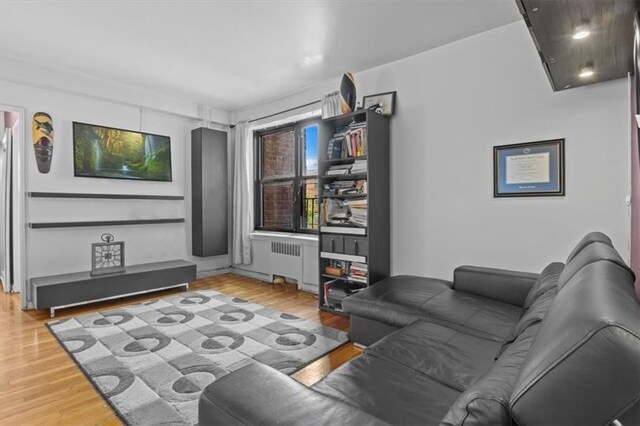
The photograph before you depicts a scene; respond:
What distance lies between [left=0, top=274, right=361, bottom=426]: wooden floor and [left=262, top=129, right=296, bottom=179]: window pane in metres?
2.02

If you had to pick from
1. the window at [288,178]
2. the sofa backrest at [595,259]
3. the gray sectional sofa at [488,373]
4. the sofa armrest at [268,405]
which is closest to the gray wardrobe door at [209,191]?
the window at [288,178]

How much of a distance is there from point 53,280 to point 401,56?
437 centimetres

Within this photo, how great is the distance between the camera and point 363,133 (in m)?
3.45

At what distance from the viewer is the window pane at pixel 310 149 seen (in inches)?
187

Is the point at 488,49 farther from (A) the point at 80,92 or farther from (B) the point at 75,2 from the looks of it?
(A) the point at 80,92

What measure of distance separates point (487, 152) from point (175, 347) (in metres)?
3.09

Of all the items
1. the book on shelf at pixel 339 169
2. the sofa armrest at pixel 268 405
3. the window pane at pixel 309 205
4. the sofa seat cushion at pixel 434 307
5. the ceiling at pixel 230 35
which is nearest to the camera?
the sofa armrest at pixel 268 405

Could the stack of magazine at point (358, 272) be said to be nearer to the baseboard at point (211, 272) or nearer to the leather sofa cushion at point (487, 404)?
the leather sofa cushion at point (487, 404)

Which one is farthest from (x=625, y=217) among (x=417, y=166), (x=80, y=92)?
(x=80, y=92)

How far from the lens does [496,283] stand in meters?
2.54

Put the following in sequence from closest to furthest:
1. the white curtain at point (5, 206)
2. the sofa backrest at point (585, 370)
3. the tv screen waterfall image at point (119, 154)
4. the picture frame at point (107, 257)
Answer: the sofa backrest at point (585, 370), the picture frame at point (107, 257), the tv screen waterfall image at point (119, 154), the white curtain at point (5, 206)

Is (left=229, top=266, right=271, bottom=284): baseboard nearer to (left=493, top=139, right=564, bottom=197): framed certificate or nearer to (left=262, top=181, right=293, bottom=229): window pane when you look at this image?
(left=262, top=181, right=293, bottom=229): window pane

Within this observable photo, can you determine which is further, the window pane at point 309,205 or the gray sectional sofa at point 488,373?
the window pane at point 309,205

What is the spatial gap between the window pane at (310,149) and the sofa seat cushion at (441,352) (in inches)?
123
